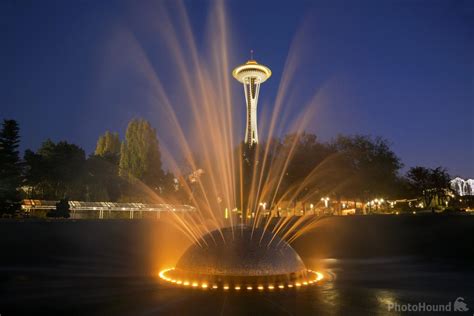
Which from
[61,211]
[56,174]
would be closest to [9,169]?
[61,211]

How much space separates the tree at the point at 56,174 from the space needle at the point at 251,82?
40275 mm

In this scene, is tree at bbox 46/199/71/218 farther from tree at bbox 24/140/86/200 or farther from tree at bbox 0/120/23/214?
tree at bbox 24/140/86/200

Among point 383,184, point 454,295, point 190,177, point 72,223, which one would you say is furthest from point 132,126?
point 454,295

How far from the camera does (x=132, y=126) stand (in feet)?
195

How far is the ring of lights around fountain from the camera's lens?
1110cm

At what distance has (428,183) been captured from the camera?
6134 centimetres

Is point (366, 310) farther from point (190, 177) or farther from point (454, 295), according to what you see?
point (190, 177)

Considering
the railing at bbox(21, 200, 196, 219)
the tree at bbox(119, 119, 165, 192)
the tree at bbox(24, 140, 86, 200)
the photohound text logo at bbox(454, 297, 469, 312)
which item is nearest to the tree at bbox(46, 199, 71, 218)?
the railing at bbox(21, 200, 196, 219)

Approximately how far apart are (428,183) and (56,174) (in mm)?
62198

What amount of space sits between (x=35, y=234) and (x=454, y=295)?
25723 mm

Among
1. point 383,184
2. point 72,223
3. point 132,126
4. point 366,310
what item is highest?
point 132,126

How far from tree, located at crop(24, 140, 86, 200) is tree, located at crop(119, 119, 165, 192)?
6573mm

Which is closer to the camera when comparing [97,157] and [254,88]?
[97,157]

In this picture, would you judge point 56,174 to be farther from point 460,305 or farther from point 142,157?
point 460,305
